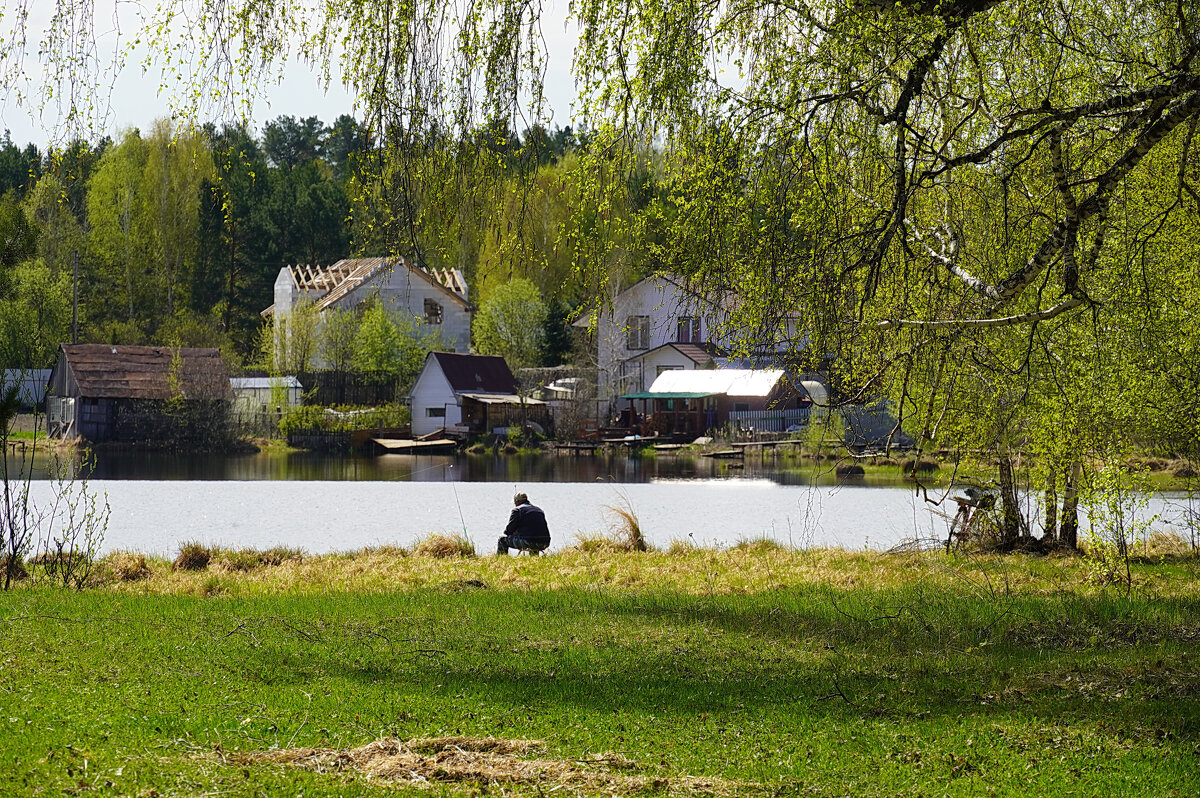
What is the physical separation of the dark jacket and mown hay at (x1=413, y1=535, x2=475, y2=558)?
88 cm

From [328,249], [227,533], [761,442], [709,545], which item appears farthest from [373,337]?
[709,545]

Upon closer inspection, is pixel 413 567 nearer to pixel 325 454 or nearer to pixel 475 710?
pixel 475 710

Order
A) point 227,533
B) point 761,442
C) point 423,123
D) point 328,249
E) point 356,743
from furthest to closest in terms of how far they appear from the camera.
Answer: point 328,249 → point 761,442 → point 227,533 → point 423,123 → point 356,743

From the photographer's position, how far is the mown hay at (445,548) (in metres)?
20.0

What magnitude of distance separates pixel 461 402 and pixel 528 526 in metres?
42.4

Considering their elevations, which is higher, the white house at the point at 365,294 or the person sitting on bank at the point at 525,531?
the white house at the point at 365,294

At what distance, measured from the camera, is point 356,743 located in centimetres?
675

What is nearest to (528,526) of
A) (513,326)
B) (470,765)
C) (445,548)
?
(445,548)

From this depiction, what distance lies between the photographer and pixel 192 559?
59.3 ft

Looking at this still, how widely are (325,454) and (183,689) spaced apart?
4999 centimetres

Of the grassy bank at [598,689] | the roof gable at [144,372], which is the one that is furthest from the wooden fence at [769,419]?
the grassy bank at [598,689]

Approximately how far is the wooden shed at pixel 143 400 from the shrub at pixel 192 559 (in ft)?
137

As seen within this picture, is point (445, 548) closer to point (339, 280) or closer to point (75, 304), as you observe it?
point (75, 304)

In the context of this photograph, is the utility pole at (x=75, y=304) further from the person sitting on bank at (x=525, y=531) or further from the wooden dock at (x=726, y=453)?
the person sitting on bank at (x=525, y=531)
